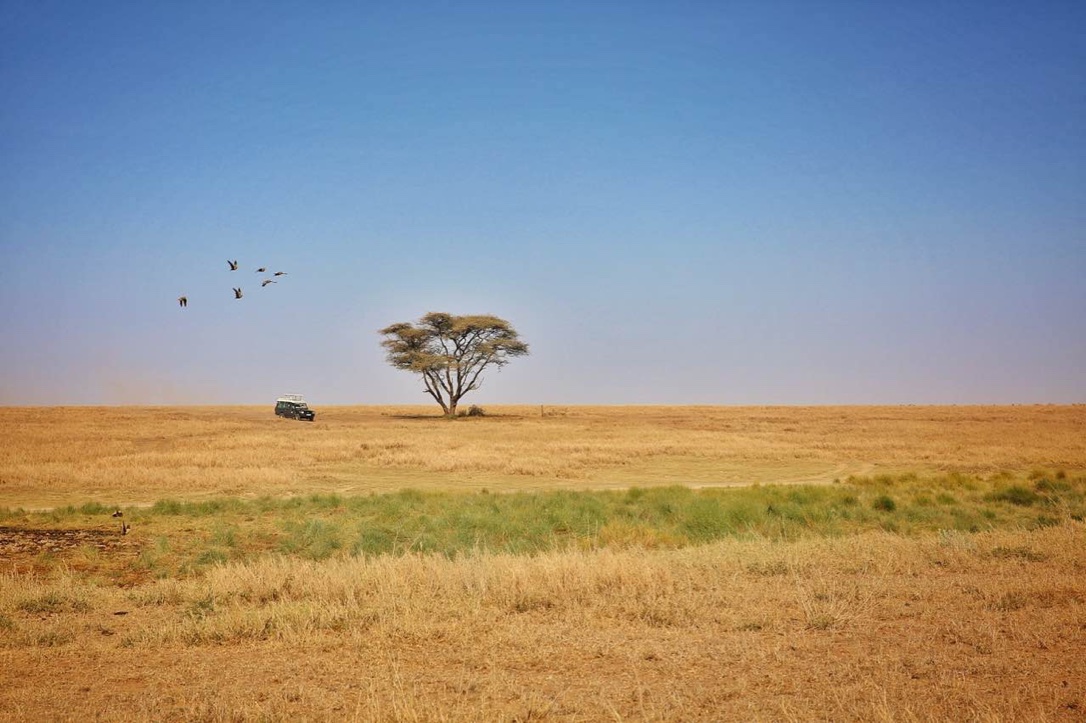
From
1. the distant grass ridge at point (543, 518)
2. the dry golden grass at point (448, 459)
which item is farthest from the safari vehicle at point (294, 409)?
the distant grass ridge at point (543, 518)

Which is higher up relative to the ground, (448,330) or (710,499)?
(448,330)

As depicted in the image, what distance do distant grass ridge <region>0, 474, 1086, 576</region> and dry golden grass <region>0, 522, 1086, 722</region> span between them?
3.82 metres

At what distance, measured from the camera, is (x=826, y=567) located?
11633mm

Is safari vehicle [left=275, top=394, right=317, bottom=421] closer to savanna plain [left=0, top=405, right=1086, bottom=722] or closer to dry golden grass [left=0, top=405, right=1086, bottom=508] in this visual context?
dry golden grass [left=0, top=405, right=1086, bottom=508]

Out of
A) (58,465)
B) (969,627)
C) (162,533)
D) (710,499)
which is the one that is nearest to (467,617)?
(969,627)

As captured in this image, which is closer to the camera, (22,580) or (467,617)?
(467,617)

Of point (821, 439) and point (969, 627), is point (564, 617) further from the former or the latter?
point (821, 439)

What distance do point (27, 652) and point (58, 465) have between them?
28.6 metres

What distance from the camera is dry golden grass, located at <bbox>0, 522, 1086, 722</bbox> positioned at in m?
6.32

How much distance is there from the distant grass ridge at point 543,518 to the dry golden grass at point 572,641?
3815 millimetres

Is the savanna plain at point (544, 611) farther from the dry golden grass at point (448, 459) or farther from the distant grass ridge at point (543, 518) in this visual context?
the dry golden grass at point (448, 459)

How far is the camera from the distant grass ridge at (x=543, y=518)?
16.3m

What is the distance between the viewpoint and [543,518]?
64.3 ft

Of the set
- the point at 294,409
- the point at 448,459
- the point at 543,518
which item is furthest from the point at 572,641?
the point at 294,409
